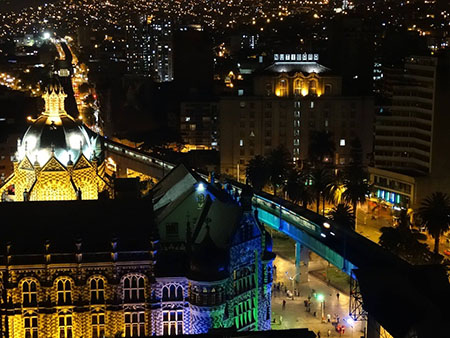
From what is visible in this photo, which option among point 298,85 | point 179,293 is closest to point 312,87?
point 298,85

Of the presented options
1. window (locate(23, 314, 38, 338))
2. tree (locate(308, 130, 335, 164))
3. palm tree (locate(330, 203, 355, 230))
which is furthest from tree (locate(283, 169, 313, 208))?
window (locate(23, 314, 38, 338))

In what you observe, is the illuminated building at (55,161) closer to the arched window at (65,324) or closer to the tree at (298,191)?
the arched window at (65,324)

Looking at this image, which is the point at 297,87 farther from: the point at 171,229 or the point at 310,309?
the point at 171,229

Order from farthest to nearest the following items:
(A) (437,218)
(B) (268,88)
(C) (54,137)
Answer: (B) (268,88), (A) (437,218), (C) (54,137)

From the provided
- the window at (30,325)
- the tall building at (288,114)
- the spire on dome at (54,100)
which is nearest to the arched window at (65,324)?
the window at (30,325)

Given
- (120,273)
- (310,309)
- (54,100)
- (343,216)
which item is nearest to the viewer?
(120,273)

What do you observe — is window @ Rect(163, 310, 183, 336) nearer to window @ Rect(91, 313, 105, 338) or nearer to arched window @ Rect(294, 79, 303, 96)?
window @ Rect(91, 313, 105, 338)
